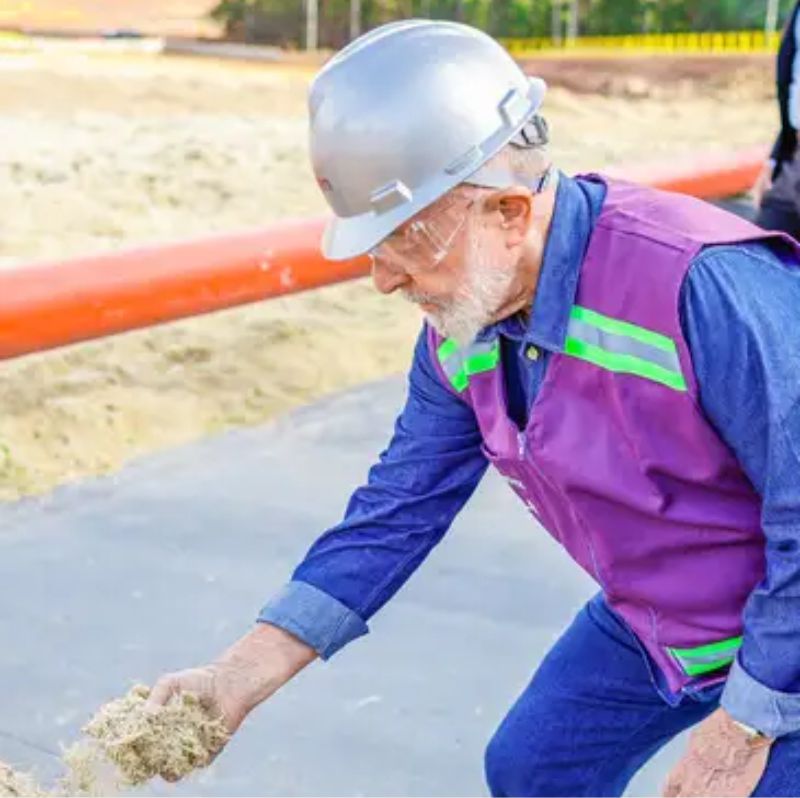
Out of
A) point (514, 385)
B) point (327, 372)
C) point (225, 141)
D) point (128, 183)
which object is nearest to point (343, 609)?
point (514, 385)

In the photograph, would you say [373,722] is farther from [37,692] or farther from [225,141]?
[225,141]

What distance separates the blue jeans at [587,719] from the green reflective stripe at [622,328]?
0.67 metres

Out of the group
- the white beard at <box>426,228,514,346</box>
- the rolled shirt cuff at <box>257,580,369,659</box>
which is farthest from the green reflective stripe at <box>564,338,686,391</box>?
the rolled shirt cuff at <box>257,580,369,659</box>

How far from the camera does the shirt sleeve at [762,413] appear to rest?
6.25ft

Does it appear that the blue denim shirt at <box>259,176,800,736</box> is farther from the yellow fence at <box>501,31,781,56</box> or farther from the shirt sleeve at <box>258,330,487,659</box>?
the yellow fence at <box>501,31,781,56</box>

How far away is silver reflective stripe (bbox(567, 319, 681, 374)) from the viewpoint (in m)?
1.98

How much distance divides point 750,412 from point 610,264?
25 centimetres

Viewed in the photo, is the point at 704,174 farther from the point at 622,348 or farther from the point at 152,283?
the point at 622,348

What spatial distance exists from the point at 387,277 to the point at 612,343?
0.92 feet

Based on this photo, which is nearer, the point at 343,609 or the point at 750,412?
the point at 750,412

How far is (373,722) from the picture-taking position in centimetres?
362

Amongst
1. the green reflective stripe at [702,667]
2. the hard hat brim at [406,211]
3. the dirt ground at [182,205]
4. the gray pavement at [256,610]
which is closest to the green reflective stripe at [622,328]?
the hard hat brim at [406,211]

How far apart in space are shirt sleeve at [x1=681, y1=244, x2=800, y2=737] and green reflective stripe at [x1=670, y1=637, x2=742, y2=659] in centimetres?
18

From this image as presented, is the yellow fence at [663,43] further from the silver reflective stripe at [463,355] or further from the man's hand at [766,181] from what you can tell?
the silver reflective stripe at [463,355]
